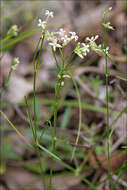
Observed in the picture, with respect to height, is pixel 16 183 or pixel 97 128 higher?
pixel 97 128

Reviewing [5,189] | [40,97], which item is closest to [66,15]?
[40,97]

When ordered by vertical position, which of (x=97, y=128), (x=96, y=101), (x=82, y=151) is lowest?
(x=82, y=151)

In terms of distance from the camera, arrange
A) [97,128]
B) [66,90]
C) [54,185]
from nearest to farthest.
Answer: [54,185]
[97,128]
[66,90]

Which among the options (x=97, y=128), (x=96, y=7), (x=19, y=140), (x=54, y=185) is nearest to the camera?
(x=54, y=185)

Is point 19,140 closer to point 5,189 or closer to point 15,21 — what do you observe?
point 5,189

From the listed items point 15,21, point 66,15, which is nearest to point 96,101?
point 66,15

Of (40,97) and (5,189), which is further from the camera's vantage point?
(40,97)

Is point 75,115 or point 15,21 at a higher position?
point 15,21

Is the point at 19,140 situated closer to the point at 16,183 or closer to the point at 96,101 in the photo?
the point at 16,183

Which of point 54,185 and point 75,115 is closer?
point 54,185
